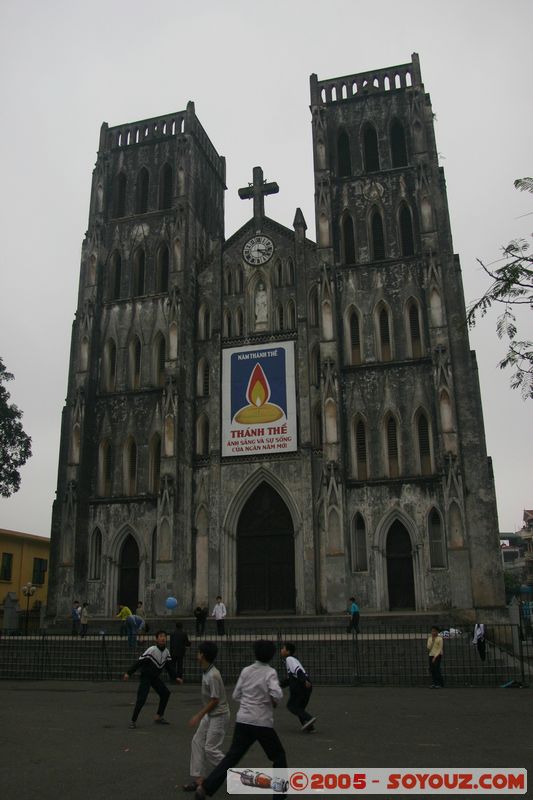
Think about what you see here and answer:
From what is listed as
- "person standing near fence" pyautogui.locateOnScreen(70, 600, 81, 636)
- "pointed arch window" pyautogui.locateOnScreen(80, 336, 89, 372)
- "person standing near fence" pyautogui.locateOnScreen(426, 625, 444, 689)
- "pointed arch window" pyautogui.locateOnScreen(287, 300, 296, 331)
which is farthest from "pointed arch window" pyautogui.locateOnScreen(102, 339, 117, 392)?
"person standing near fence" pyautogui.locateOnScreen(426, 625, 444, 689)

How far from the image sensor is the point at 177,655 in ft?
54.2

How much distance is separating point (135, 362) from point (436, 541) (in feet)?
49.6

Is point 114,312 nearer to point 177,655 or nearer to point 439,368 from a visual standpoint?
point 439,368

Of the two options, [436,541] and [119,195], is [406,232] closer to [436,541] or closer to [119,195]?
[436,541]

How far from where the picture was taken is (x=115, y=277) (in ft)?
116

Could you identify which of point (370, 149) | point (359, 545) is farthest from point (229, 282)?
point (359, 545)

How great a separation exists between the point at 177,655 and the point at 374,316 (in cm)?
1770

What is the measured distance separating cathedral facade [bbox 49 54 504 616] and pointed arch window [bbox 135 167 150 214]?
21.6 inches

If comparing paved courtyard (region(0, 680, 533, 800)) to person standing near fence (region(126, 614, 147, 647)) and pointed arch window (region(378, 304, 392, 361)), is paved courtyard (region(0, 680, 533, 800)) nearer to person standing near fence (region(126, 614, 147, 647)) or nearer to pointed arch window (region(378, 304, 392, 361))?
person standing near fence (region(126, 614, 147, 647))

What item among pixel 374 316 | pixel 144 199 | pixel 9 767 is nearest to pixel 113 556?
pixel 374 316

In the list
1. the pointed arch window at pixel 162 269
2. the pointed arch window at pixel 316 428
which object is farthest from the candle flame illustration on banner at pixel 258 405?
the pointed arch window at pixel 162 269

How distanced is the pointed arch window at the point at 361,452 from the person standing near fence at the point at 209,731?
2127cm

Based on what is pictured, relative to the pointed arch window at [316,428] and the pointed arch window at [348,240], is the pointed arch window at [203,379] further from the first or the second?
the pointed arch window at [348,240]

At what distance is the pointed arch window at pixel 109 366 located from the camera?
109ft
